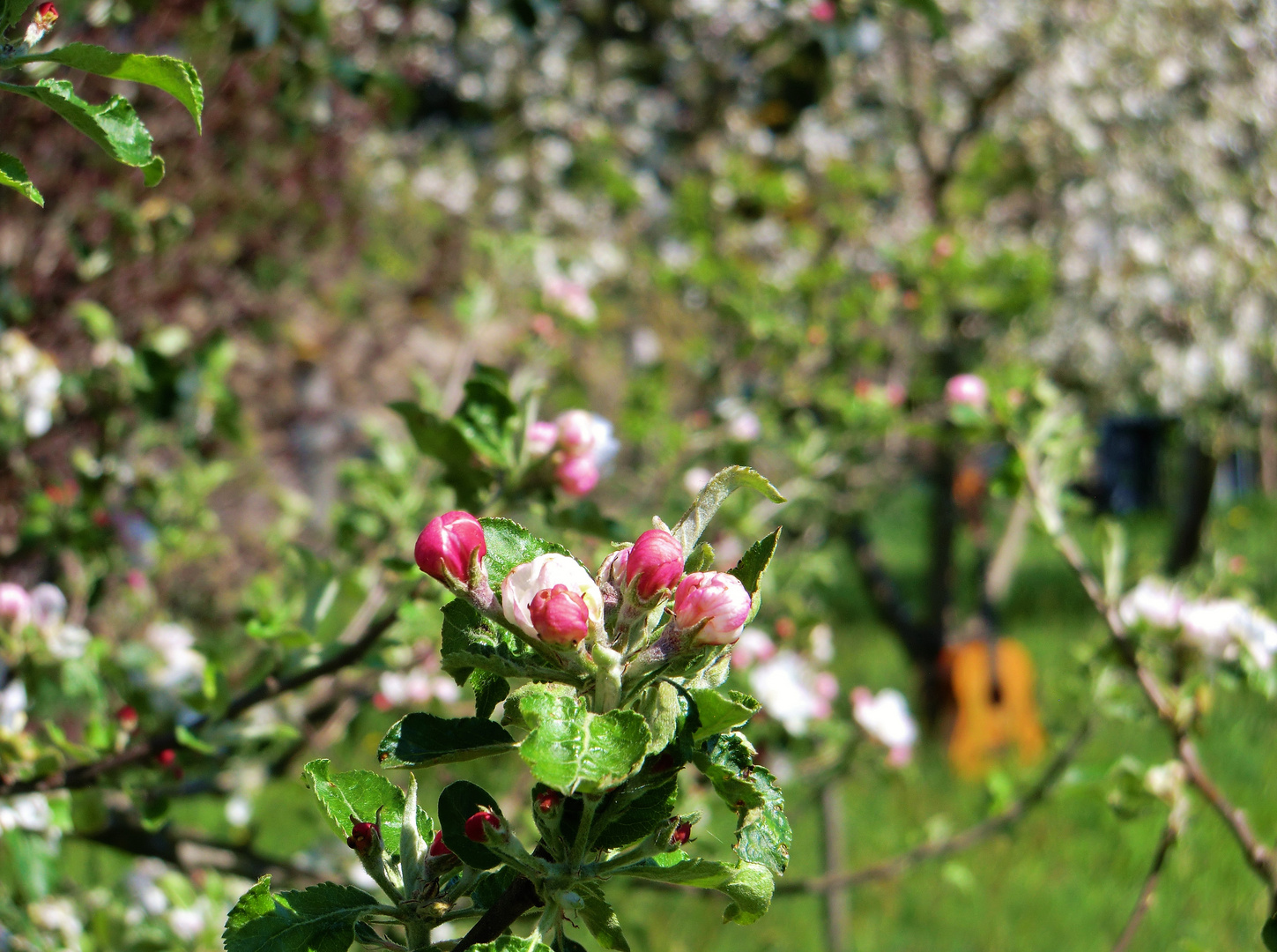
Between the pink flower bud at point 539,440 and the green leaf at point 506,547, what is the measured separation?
0.39 meters

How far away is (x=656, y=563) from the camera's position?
0.48 metres

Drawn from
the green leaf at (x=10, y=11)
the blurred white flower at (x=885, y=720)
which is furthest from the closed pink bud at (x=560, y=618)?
the blurred white flower at (x=885, y=720)

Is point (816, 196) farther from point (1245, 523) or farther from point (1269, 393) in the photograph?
point (1245, 523)

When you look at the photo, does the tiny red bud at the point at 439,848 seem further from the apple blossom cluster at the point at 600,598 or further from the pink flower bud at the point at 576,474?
the pink flower bud at the point at 576,474

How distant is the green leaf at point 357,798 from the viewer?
0.55m

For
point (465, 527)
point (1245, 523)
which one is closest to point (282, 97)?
point (465, 527)

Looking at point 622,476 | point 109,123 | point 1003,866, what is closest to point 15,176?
point 109,123

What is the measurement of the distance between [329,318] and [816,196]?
277cm

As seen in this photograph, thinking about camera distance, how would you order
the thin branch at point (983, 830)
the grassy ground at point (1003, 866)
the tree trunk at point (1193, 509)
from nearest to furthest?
the thin branch at point (983, 830) < the grassy ground at point (1003, 866) < the tree trunk at point (1193, 509)

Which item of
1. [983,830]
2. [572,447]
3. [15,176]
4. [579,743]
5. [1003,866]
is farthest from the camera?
[1003,866]

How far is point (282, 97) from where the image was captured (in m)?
1.54

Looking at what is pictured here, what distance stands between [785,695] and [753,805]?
1275 mm

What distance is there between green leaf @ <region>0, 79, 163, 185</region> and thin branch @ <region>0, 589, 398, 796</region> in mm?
488

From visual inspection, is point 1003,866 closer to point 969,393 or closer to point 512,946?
point 969,393
